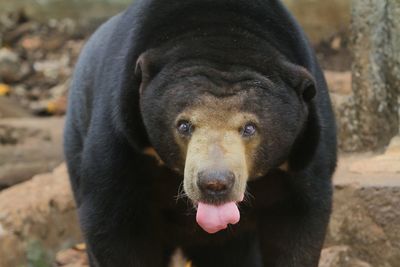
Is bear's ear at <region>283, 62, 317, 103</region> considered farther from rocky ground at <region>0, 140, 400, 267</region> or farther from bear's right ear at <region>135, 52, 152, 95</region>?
rocky ground at <region>0, 140, 400, 267</region>

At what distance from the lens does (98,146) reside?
4.24 m

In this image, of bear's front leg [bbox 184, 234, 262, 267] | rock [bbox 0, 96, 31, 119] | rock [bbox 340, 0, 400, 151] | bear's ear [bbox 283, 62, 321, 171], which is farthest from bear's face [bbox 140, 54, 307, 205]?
rock [bbox 0, 96, 31, 119]

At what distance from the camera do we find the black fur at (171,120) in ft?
12.7

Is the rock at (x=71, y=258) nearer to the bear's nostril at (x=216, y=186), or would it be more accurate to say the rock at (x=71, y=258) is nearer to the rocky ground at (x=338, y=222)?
the rocky ground at (x=338, y=222)

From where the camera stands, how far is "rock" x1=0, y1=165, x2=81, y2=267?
5584 millimetres

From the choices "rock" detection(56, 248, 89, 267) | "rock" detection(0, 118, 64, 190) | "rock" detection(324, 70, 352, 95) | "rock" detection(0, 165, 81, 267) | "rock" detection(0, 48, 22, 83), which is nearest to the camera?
"rock" detection(0, 165, 81, 267)

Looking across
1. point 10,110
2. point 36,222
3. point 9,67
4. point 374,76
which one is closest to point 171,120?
point 36,222

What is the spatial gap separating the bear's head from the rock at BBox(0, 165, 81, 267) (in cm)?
191

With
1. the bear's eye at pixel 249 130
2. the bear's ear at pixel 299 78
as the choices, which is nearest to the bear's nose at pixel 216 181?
the bear's eye at pixel 249 130

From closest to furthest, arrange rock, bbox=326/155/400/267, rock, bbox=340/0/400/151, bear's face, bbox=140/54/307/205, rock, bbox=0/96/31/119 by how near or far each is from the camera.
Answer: bear's face, bbox=140/54/307/205 → rock, bbox=326/155/400/267 → rock, bbox=340/0/400/151 → rock, bbox=0/96/31/119

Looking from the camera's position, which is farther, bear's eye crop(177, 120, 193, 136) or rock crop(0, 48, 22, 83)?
rock crop(0, 48, 22, 83)

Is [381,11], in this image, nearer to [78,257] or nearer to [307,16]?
[78,257]

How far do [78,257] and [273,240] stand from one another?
2109 mm

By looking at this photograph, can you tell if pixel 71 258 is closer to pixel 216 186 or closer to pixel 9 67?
pixel 216 186
